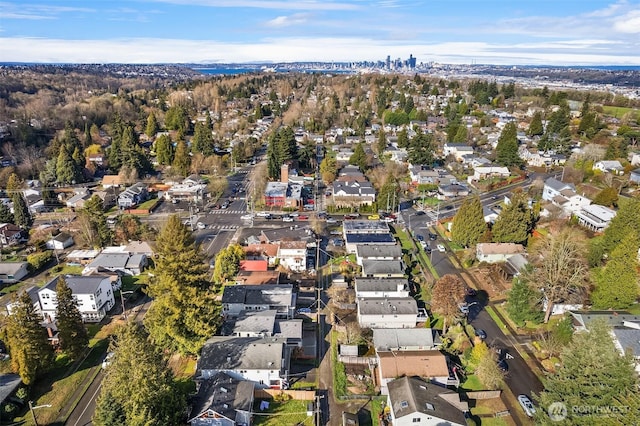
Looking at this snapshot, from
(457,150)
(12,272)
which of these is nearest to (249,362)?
(12,272)

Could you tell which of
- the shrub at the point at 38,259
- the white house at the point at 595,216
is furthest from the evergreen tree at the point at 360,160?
the shrub at the point at 38,259

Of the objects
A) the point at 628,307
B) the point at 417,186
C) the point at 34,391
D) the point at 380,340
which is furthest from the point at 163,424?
the point at 417,186

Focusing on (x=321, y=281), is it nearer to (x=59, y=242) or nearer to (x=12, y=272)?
(x=12, y=272)

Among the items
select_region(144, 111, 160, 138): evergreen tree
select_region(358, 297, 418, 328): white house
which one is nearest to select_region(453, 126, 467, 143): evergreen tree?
select_region(358, 297, 418, 328): white house

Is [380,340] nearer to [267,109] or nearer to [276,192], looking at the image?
[276,192]

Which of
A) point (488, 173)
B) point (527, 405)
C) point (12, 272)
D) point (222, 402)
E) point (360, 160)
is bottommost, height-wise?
point (527, 405)

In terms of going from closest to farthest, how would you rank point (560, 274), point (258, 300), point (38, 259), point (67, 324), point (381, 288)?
point (67, 324) → point (560, 274) → point (258, 300) → point (381, 288) → point (38, 259)

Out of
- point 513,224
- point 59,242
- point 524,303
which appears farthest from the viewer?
point 59,242

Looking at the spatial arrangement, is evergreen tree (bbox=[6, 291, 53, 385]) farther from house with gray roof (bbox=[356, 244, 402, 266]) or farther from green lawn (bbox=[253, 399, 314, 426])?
house with gray roof (bbox=[356, 244, 402, 266])
